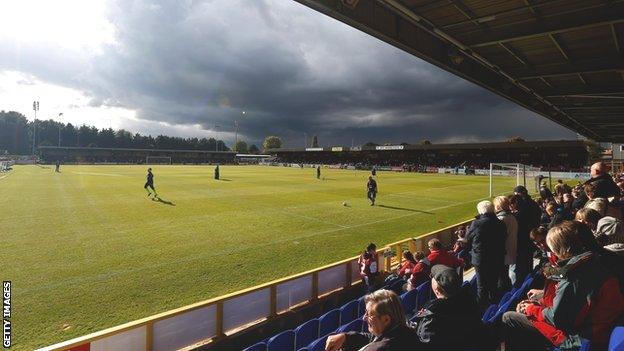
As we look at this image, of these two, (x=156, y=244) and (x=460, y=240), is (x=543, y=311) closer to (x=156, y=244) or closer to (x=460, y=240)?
(x=460, y=240)

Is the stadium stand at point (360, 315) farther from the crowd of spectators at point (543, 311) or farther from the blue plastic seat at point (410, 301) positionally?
the crowd of spectators at point (543, 311)

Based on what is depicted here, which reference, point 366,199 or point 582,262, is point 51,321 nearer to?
point 582,262

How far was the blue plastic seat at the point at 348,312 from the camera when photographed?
221 inches

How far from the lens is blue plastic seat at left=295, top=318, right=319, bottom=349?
492 cm

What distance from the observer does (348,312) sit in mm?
5719

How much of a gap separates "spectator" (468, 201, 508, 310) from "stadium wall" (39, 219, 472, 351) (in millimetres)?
3335

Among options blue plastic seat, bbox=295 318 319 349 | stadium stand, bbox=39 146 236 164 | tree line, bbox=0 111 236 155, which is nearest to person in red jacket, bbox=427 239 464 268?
blue plastic seat, bbox=295 318 319 349

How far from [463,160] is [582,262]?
7968 cm

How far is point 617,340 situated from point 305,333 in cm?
355

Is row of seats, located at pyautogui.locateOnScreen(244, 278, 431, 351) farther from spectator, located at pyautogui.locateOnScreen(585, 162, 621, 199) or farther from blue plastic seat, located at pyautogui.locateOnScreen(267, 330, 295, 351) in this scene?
spectator, located at pyautogui.locateOnScreen(585, 162, 621, 199)

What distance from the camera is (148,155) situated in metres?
123

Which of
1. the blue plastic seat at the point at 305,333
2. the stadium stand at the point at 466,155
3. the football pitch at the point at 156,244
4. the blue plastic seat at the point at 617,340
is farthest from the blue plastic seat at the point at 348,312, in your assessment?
the stadium stand at the point at 466,155

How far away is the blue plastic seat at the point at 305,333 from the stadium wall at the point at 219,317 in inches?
67.3

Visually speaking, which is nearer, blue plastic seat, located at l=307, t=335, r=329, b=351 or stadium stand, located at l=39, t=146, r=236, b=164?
blue plastic seat, located at l=307, t=335, r=329, b=351
